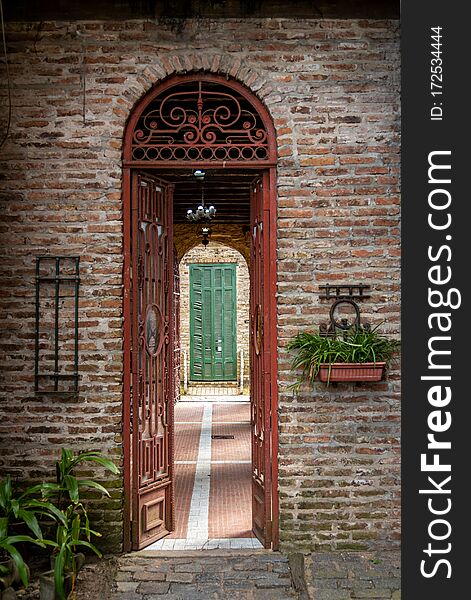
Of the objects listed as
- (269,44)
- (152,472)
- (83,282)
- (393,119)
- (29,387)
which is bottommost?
(152,472)

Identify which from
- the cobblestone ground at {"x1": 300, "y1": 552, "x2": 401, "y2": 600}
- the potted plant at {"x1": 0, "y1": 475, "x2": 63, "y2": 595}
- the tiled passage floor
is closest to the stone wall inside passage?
the tiled passage floor

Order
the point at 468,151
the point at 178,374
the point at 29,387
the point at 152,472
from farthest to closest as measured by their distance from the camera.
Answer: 1. the point at 178,374
2. the point at 152,472
3. the point at 29,387
4. the point at 468,151

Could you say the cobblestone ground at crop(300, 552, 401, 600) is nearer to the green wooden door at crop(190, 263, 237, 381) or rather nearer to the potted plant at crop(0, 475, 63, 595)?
the potted plant at crop(0, 475, 63, 595)

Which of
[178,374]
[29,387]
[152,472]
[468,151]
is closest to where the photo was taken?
[468,151]

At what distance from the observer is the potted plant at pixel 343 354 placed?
4469 mm

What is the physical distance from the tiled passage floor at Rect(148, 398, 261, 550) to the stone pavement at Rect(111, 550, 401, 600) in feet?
0.89

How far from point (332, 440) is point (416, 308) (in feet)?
5.31

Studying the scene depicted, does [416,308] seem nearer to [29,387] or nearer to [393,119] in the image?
[393,119]

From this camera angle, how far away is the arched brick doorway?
4.75m

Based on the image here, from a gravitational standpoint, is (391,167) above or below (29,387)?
above

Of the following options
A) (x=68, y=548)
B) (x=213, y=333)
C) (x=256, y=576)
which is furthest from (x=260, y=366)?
(x=213, y=333)

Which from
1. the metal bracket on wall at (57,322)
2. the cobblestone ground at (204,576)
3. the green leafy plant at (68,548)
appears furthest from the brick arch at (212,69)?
the cobblestone ground at (204,576)

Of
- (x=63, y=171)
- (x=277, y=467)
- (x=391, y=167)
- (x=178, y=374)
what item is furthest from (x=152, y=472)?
(x=178, y=374)

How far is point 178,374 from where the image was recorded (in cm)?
1509
